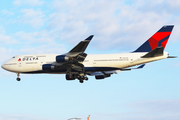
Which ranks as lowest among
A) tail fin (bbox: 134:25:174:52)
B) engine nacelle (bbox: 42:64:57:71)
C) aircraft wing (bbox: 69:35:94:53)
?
engine nacelle (bbox: 42:64:57:71)

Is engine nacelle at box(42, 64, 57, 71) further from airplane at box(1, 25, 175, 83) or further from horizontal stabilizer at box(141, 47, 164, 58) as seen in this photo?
horizontal stabilizer at box(141, 47, 164, 58)

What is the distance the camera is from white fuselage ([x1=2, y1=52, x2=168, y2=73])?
3844 cm

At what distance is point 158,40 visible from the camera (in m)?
41.5

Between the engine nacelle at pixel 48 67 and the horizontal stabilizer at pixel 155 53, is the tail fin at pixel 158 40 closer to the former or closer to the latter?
the horizontal stabilizer at pixel 155 53

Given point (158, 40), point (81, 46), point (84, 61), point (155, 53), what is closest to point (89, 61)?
point (84, 61)

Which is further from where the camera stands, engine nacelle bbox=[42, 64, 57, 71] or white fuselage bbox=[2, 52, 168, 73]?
engine nacelle bbox=[42, 64, 57, 71]

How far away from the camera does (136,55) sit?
3856 centimetres

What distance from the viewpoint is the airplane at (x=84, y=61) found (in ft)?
122

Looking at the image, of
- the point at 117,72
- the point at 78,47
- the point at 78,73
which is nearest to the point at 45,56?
the point at 78,73

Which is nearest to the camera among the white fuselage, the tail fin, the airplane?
the airplane

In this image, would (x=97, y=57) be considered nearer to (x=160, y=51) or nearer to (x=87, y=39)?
(x=87, y=39)

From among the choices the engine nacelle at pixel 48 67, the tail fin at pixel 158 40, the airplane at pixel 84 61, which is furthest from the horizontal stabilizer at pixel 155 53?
the engine nacelle at pixel 48 67

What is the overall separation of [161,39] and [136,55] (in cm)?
559

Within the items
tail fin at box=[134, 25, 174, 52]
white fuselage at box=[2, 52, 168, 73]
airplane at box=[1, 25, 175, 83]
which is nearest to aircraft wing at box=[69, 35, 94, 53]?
airplane at box=[1, 25, 175, 83]
